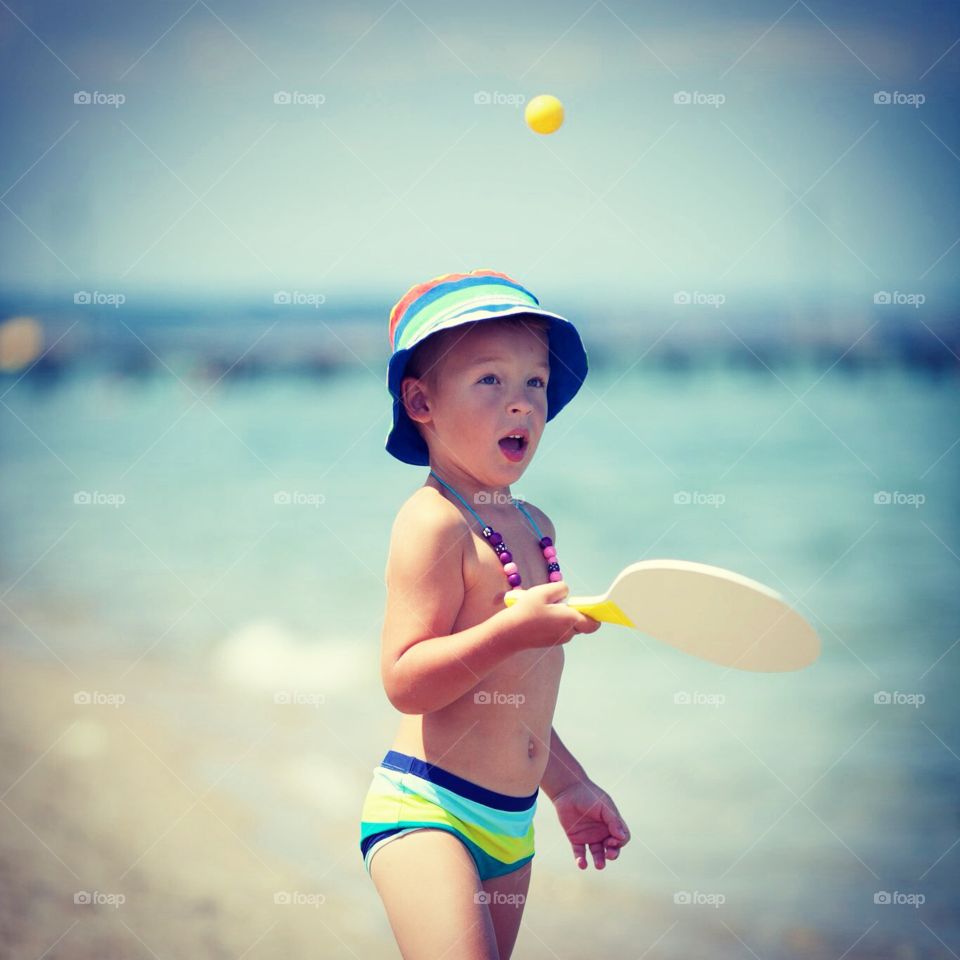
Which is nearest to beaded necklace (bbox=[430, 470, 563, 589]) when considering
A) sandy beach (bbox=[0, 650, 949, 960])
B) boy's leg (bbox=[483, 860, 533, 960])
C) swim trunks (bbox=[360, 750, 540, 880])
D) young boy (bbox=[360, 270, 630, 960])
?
young boy (bbox=[360, 270, 630, 960])

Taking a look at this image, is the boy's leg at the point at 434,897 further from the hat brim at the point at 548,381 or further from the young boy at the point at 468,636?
the hat brim at the point at 548,381

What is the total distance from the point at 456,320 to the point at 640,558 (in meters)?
2.21

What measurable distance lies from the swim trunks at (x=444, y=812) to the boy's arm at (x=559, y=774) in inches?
4.2

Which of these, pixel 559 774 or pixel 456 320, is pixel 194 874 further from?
pixel 456 320

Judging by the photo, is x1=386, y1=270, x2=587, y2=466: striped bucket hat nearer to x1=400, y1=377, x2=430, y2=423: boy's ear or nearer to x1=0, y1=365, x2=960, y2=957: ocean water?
x1=400, y1=377, x2=430, y2=423: boy's ear

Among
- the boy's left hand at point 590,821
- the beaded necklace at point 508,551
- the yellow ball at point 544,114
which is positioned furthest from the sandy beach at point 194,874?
the yellow ball at point 544,114

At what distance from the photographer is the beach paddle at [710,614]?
3.57 feet

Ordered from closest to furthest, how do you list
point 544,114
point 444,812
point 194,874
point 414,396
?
point 444,812, point 414,396, point 544,114, point 194,874

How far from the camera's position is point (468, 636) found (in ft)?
3.72

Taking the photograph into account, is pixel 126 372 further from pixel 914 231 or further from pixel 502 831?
pixel 502 831

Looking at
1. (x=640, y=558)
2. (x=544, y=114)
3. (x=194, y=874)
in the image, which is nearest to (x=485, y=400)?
(x=544, y=114)

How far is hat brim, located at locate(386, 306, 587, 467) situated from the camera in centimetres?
126

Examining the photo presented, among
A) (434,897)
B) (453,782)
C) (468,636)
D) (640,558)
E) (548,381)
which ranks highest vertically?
(640,558)

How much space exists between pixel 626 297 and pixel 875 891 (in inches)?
129
